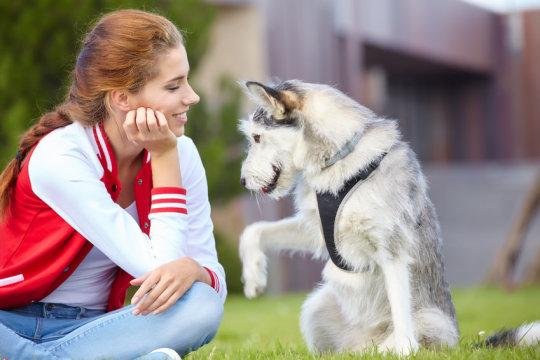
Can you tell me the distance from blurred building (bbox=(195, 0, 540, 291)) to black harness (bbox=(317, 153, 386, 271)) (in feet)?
29.2

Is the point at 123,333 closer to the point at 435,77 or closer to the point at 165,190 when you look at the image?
the point at 165,190

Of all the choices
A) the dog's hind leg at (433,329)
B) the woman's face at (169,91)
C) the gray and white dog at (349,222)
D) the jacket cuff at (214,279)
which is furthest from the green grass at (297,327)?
the woman's face at (169,91)

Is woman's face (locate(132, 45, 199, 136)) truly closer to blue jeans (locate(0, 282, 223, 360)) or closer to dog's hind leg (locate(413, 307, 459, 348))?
blue jeans (locate(0, 282, 223, 360))

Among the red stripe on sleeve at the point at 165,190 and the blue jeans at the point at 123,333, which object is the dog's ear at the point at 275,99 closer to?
the red stripe on sleeve at the point at 165,190

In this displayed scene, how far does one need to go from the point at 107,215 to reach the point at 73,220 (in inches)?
5.8

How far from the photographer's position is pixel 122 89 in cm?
367

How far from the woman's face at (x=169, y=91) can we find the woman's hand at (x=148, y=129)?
0.08m

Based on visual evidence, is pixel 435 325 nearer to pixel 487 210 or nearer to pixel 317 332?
pixel 317 332

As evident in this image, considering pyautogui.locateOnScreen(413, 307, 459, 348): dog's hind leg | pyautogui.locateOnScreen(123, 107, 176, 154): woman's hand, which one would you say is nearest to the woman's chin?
pyautogui.locateOnScreen(123, 107, 176, 154): woman's hand

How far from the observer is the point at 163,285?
348 cm

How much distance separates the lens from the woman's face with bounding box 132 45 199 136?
12.1 feet

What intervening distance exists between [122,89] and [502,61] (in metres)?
23.1

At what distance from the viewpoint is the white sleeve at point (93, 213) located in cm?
351

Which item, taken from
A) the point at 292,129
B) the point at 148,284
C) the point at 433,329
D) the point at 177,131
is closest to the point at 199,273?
the point at 148,284
